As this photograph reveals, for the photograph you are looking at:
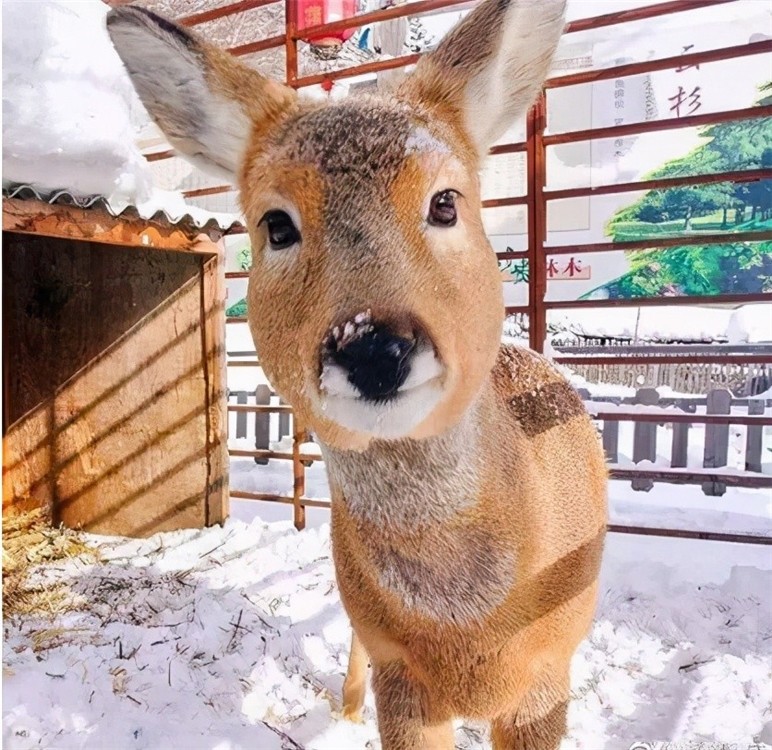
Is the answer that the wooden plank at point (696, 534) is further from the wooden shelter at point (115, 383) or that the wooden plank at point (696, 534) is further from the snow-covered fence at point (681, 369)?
the wooden shelter at point (115, 383)

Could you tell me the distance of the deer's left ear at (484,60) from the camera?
1.17m

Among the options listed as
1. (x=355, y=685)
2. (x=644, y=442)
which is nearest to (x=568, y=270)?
(x=644, y=442)

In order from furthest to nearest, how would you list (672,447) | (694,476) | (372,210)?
(672,447)
(694,476)
(372,210)

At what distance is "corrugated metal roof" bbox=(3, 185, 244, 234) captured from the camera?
10.4ft

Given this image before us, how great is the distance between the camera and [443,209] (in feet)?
3.65

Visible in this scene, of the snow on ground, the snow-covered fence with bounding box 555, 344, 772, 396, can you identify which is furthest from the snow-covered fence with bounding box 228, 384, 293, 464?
the snow-covered fence with bounding box 555, 344, 772, 396

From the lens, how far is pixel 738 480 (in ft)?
12.2

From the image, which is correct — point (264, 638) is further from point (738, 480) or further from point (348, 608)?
point (738, 480)

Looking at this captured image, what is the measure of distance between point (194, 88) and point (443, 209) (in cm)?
60

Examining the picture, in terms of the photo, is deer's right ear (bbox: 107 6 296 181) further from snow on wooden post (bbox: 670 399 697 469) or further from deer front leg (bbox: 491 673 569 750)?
snow on wooden post (bbox: 670 399 697 469)

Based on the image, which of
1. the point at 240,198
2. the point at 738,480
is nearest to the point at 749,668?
the point at 738,480

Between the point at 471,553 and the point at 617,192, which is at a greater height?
the point at 617,192

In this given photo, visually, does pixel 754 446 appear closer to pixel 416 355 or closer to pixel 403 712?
pixel 403 712

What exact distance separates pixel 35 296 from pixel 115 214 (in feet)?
6.12
